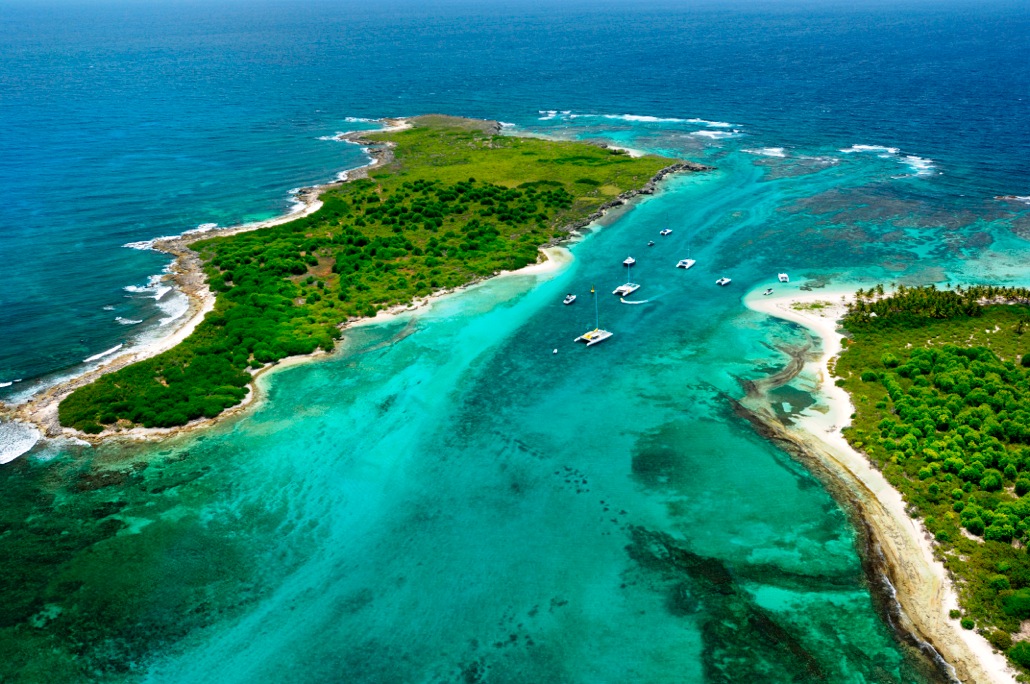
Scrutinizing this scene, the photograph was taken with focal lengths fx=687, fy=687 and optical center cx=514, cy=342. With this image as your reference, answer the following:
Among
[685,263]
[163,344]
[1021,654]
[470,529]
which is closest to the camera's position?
[1021,654]

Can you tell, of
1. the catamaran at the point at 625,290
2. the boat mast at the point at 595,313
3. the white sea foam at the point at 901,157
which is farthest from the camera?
the white sea foam at the point at 901,157

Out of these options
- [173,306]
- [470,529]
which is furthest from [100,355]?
[470,529]

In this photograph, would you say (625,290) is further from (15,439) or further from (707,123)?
(707,123)

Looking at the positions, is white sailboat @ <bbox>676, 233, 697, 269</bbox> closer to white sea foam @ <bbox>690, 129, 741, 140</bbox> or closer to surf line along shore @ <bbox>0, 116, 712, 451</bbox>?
surf line along shore @ <bbox>0, 116, 712, 451</bbox>

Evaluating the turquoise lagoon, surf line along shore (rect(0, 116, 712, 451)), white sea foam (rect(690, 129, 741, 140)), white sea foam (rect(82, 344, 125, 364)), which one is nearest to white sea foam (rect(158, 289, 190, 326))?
surf line along shore (rect(0, 116, 712, 451))

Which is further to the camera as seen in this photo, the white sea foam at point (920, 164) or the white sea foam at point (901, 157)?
the white sea foam at point (901, 157)

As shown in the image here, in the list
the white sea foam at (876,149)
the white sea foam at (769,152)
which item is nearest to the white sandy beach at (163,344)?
the white sea foam at (769,152)

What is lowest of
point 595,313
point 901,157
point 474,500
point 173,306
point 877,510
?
point 474,500

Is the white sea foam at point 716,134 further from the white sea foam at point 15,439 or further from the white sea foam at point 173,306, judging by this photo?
the white sea foam at point 15,439
